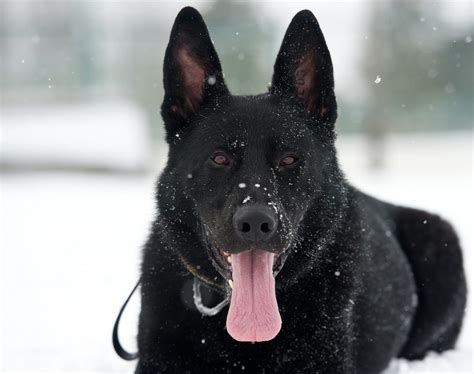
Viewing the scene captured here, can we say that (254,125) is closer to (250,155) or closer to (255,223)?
(250,155)

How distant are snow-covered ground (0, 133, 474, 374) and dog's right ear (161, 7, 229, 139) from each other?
0.55m

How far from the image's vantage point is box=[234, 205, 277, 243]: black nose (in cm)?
261

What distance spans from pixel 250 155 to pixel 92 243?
19.0 ft

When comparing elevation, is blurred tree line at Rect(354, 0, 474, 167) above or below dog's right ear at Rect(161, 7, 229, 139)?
below

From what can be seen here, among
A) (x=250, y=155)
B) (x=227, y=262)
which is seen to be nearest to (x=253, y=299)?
(x=227, y=262)

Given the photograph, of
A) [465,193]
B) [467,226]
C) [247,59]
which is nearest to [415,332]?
[467,226]

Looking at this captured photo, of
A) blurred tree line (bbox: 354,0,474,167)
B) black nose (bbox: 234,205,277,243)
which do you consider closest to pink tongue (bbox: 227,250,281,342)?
black nose (bbox: 234,205,277,243)

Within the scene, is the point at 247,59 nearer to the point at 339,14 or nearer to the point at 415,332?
the point at 339,14

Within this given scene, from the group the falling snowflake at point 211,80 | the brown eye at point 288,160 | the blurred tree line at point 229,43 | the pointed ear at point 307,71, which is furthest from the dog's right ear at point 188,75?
the blurred tree line at point 229,43

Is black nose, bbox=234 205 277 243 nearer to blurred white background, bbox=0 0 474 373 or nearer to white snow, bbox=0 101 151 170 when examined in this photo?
blurred white background, bbox=0 0 474 373

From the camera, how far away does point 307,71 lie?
10.8 ft

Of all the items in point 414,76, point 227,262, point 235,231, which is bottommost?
point 414,76

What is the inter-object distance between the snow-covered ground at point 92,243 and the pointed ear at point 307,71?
0.93 meters

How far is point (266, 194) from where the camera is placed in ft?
9.04
